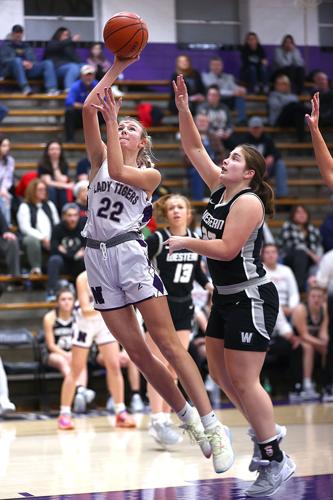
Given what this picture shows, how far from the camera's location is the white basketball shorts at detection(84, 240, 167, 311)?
5.67 meters

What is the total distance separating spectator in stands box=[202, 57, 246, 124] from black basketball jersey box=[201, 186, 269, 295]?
932cm

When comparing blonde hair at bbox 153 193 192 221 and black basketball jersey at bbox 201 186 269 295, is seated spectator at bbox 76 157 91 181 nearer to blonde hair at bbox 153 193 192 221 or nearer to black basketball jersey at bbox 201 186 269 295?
blonde hair at bbox 153 193 192 221

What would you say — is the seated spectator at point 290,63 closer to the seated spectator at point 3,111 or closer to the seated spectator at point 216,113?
the seated spectator at point 216,113

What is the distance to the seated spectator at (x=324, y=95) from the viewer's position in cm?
1461

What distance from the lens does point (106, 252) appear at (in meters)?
5.67

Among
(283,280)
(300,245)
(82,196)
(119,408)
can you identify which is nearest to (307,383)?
(283,280)

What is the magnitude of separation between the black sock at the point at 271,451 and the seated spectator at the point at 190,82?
30.4 feet

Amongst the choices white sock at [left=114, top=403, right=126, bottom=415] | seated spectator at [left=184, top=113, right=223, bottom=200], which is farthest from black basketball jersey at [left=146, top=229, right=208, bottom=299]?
seated spectator at [left=184, top=113, right=223, bottom=200]

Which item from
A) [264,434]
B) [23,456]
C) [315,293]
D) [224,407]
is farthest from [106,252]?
[315,293]

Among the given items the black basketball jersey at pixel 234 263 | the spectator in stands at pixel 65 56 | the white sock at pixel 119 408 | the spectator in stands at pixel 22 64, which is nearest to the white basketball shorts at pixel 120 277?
the black basketball jersey at pixel 234 263

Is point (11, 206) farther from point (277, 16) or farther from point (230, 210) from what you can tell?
point (230, 210)

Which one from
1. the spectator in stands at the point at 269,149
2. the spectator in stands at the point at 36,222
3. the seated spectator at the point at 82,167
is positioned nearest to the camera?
the spectator in stands at the point at 36,222

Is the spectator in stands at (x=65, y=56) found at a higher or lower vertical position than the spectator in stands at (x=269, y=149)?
higher

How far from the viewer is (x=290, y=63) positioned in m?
14.7
